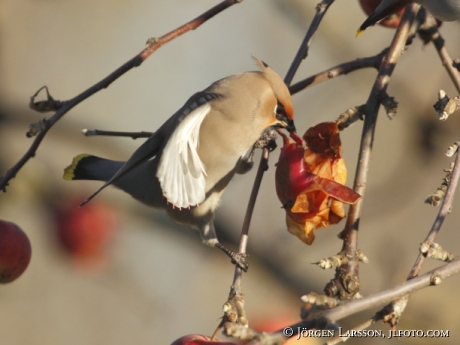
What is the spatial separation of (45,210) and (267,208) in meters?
1.60

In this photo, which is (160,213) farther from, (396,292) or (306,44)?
(396,292)

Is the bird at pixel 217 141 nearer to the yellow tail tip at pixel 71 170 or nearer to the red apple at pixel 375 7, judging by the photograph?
the yellow tail tip at pixel 71 170

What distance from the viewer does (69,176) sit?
2484mm

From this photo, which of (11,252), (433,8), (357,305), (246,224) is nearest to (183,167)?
(246,224)

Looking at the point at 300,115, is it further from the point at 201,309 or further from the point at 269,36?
the point at 201,309

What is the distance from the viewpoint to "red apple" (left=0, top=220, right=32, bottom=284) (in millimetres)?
2151

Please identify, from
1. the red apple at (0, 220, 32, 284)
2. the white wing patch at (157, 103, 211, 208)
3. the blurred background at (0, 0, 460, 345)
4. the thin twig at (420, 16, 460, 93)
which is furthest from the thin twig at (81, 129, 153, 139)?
the blurred background at (0, 0, 460, 345)

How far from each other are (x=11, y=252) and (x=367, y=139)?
3.74 ft

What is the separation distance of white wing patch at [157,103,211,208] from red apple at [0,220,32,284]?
61 centimetres

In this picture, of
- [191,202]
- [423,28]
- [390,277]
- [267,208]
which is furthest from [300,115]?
[191,202]

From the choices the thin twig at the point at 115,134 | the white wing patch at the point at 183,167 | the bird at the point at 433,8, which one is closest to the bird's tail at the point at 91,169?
the thin twig at the point at 115,134

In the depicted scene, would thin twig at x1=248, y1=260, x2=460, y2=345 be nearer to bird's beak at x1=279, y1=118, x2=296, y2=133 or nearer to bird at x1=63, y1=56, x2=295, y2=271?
bird at x1=63, y1=56, x2=295, y2=271

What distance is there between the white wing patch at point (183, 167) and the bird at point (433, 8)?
0.71 m

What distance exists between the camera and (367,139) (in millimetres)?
1861
